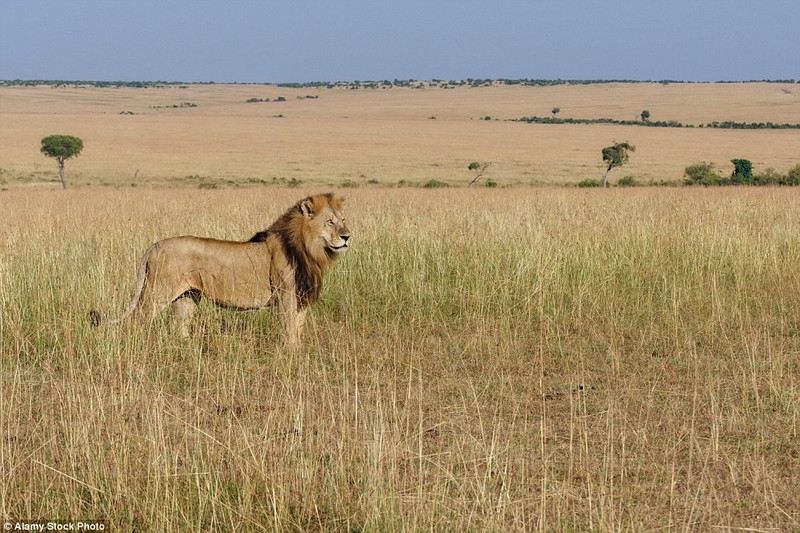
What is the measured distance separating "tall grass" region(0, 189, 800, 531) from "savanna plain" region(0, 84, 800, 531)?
0.02 m

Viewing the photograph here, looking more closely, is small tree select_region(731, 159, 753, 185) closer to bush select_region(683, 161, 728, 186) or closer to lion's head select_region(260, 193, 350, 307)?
bush select_region(683, 161, 728, 186)

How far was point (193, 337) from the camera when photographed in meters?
6.23

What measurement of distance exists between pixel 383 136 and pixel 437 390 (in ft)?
261

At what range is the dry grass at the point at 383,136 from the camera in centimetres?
4966

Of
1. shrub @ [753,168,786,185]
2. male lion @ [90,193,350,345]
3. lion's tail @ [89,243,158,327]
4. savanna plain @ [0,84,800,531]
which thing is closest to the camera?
savanna plain @ [0,84,800,531]

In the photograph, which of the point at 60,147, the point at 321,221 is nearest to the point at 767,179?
the point at 60,147

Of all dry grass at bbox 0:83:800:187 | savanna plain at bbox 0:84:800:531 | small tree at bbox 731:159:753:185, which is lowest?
savanna plain at bbox 0:84:800:531

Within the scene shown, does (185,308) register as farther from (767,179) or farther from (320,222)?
(767,179)

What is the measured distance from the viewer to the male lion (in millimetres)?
6297

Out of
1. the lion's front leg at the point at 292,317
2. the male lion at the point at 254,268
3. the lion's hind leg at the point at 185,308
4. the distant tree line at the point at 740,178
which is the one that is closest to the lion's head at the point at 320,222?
the male lion at the point at 254,268

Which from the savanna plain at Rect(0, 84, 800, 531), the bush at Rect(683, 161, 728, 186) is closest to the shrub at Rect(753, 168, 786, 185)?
the bush at Rect(683, 161, 728, 186)

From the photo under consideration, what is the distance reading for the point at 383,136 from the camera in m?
84.1

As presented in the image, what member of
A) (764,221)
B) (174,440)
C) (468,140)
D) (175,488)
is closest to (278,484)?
(175,488)

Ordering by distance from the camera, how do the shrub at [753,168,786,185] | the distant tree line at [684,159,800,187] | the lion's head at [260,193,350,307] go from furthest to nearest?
the shrub at [753,168,786,185], the distant tree line at [684,159,800,187], the lion's head at [260,193,350,307]
